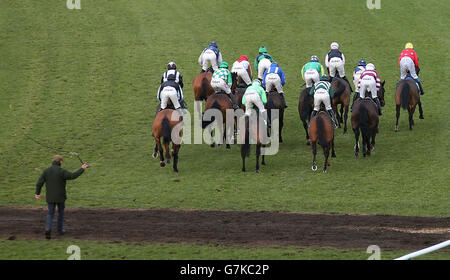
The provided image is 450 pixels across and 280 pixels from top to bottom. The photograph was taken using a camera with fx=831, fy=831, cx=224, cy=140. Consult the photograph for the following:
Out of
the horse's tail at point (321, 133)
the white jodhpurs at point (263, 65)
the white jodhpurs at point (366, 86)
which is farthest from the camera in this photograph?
the white jodhpurs at point (263, 65)

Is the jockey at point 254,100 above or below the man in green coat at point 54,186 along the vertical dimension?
above

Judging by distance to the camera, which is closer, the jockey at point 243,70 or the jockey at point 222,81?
the jockey at point 222,81

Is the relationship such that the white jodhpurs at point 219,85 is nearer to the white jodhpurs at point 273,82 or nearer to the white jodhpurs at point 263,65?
the white jodhpurs at point 273,82

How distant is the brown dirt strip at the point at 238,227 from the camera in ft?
53.4

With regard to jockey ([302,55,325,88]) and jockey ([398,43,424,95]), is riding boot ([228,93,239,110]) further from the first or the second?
jockey ([398,43,424,95])

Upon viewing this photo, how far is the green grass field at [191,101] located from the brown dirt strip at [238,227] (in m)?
0.79

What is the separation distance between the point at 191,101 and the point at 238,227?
42.5 feet

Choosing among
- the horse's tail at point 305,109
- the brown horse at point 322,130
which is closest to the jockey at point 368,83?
the horse's tail at point 305,109

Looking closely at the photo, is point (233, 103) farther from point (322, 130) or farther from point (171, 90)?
point (322, 130)

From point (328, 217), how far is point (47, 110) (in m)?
13.8

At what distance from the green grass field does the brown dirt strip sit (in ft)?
2.59

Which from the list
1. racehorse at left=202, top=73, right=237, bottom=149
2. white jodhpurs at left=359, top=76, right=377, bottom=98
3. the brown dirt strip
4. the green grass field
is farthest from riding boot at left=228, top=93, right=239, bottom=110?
the brown dirt strip

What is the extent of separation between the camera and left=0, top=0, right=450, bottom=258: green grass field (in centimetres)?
2047
